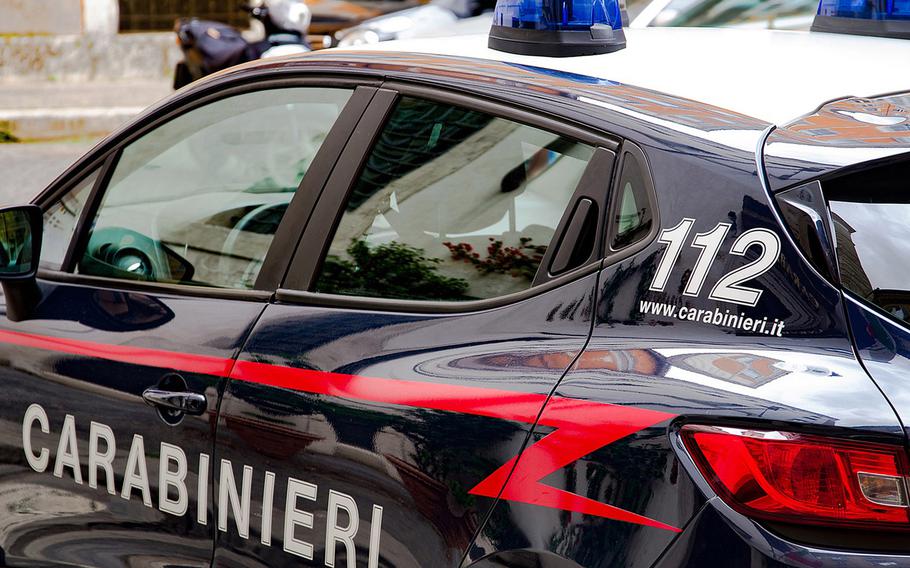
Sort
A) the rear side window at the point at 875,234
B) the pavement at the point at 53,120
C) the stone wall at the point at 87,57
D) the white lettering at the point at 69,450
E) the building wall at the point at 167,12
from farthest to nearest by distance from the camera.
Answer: the building wall at the point at 167,12
the stone wall at the point at 87,57
the pavement at the point at 53,120
the white lettering at the point at 69,450
the rear side window at the point at 875,234

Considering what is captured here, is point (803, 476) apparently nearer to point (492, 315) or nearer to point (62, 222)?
point (492, 315)

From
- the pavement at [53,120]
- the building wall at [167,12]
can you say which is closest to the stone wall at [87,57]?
the pavement at [53,120]

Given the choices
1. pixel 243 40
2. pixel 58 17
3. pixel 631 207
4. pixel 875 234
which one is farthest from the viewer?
pixel 58 17

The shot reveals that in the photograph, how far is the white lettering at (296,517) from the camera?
1.95 metres

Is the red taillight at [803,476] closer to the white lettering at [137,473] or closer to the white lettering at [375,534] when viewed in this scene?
the white lettering at [375,534]

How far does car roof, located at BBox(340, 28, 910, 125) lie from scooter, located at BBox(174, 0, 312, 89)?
246 inches

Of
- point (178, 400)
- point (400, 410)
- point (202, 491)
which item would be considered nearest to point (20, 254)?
point (178, 400)

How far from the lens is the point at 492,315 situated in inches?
72.9

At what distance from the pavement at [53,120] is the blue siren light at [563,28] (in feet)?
20.8

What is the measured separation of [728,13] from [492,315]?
507cm

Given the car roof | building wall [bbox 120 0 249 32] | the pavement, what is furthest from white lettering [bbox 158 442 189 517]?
building wall [bbox 120 0 249 32]

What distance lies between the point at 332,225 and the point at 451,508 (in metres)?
0.64

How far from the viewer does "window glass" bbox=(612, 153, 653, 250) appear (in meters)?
1.71

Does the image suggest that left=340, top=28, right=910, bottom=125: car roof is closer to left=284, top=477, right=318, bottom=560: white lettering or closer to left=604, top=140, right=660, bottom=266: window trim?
left=604, top=140, right=660, bottom=266: window trim
